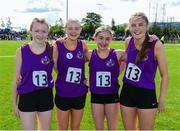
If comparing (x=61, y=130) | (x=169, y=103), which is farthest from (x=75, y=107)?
(x=169, y=103)

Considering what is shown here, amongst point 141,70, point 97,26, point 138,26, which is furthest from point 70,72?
point 97,26

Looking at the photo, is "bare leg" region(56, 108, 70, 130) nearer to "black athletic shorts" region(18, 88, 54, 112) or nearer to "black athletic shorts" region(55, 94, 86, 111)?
"black athletic shorts" region(55, 94, 86, 111)

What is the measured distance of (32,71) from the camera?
4.51m

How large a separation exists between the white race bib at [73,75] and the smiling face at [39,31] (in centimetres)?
64

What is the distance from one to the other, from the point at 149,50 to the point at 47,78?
4.29 feet

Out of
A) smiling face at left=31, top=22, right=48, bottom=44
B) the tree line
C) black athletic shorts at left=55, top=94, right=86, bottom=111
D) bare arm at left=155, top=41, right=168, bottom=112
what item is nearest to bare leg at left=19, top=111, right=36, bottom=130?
black athletic shorts at left=55, top=94, right=86, bottom=111

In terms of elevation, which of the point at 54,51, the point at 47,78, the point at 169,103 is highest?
the point at 54,51

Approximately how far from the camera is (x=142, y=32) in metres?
4.63

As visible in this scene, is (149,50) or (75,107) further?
(75,107)

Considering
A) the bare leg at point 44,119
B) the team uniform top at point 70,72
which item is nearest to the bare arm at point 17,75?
the bare leg at point 44,119

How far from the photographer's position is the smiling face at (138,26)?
4.61 metres

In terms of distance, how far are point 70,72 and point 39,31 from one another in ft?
2.56

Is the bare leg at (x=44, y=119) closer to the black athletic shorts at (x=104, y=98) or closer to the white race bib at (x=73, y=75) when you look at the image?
the white race bib at (x=73, y=75)

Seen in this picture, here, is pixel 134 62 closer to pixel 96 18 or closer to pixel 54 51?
pixel 54 51
